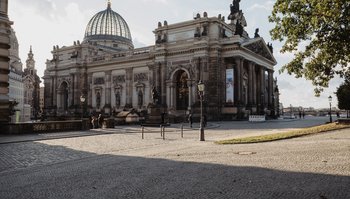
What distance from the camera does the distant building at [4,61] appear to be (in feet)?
74.9

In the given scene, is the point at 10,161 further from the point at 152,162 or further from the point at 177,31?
the point at 177,31

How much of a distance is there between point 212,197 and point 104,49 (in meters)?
81.4

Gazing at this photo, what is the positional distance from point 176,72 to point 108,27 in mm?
39407

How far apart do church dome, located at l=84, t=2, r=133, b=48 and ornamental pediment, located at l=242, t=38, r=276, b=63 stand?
41005mm

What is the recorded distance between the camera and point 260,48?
67.1 meters

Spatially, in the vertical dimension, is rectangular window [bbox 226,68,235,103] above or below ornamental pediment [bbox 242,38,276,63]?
Answer: below

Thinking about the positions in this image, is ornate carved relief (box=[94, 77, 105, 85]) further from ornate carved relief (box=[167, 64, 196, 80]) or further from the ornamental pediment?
the ornamental pediment

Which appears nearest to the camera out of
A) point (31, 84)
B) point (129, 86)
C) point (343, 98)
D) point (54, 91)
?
point (343, 98)

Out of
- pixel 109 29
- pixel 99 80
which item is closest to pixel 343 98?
pixel 99 80

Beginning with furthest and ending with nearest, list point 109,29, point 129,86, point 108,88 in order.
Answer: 1. point 109,29
2. point 108,88
3. point 129,86

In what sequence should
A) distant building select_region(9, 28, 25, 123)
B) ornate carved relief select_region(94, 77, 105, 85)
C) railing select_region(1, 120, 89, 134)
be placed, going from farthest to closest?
distant building select_region(9, 28, 25, 123)
ornate carved relief select_region(94, 77, 105, 85)
railing select_region(1, 120, 89, 134)

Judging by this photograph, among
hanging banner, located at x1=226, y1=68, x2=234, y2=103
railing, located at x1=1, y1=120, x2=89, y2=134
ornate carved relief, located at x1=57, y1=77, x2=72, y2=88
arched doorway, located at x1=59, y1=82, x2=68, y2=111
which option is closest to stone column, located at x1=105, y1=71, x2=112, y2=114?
ornate carved relief, located at x1=57, y1=77, x2=72, y2=88

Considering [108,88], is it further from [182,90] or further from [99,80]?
[182,90]

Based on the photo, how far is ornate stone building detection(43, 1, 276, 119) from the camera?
187 feet
